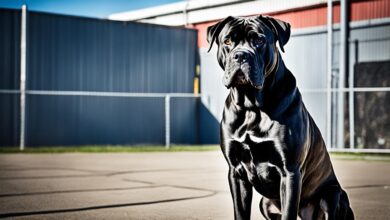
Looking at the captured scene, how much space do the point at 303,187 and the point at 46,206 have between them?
3350 millimetres

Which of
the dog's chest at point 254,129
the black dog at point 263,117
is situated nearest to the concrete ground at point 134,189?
the black dog at point 263,117

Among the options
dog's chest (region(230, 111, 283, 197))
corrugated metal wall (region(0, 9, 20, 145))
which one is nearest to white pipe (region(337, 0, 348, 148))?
corrugated metal wall (region(0, 9, 20, 145))

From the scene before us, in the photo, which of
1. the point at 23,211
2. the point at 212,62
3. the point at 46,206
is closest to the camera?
the point at 23,211

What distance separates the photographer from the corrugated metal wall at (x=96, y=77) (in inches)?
812

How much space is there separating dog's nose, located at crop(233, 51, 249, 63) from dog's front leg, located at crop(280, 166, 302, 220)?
0.72 metres

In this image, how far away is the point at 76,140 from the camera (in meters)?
21.8

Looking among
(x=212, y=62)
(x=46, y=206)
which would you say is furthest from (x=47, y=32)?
(x=46, y=206)

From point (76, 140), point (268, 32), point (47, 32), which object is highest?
point (47, 32)

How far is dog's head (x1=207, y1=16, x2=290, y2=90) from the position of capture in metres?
3.96

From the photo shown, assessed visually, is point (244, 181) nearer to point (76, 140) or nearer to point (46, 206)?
point (46, 206)

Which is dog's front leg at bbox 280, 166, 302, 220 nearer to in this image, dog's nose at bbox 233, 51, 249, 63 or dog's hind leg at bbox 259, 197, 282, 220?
dog's hind leg at bbox 259, 197, 282, 220

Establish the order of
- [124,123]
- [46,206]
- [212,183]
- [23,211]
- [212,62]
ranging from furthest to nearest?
[212,62]
[124,123]
[212,183]
[46,206]
[23,211]

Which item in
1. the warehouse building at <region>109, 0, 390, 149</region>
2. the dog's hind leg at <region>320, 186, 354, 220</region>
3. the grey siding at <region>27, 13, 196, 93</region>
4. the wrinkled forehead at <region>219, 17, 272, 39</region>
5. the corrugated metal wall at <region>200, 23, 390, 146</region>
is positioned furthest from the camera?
the grey siding at <region>27, 13, 196, 93</region>

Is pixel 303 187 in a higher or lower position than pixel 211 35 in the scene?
lower
